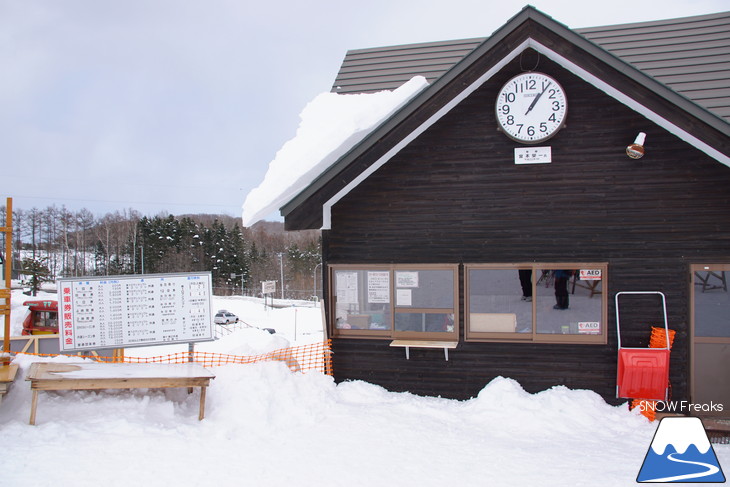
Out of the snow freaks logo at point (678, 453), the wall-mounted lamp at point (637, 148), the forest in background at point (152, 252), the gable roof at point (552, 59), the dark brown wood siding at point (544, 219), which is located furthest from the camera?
the forest in background at point (152, 252)

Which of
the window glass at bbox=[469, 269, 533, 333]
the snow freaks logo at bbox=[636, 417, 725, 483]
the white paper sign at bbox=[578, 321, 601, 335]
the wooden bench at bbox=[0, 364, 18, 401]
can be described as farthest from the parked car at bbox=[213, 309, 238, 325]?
the snow freaks logo at bbox=[636, 417, 725, 483]

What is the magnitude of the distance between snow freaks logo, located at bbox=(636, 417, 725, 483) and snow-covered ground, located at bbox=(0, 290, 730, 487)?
1235 millimetres

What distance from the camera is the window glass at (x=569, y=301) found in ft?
26.6

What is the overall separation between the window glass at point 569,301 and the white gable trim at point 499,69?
2336 mm

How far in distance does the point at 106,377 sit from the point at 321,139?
5.86m

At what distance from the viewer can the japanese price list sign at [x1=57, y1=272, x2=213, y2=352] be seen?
7.07m

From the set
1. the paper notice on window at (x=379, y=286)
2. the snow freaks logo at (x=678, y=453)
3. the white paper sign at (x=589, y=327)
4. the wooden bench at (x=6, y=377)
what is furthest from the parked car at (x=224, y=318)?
the snow freaks logo at (x=678, y=453)

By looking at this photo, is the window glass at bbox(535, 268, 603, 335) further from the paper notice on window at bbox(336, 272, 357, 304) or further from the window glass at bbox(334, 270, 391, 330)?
the paper notice on window at bbox(336, 272, 357, 304)

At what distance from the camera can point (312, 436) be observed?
6.53m

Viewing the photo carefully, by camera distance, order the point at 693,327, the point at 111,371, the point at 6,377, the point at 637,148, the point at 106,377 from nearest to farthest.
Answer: the point at 6,377 < the point at 106,377 < the point at 111,371 < the point at 637,148 < the point at 693,327

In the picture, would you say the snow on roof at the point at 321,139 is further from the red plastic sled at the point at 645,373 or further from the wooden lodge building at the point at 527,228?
the red plastic sled at the point at 645,373

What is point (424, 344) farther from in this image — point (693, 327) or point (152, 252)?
point (152, 252)

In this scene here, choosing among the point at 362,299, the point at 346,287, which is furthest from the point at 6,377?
the point at 362,299

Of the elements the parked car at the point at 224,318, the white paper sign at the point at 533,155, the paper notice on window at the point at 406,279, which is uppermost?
the white paper sign at the point at 533,155
